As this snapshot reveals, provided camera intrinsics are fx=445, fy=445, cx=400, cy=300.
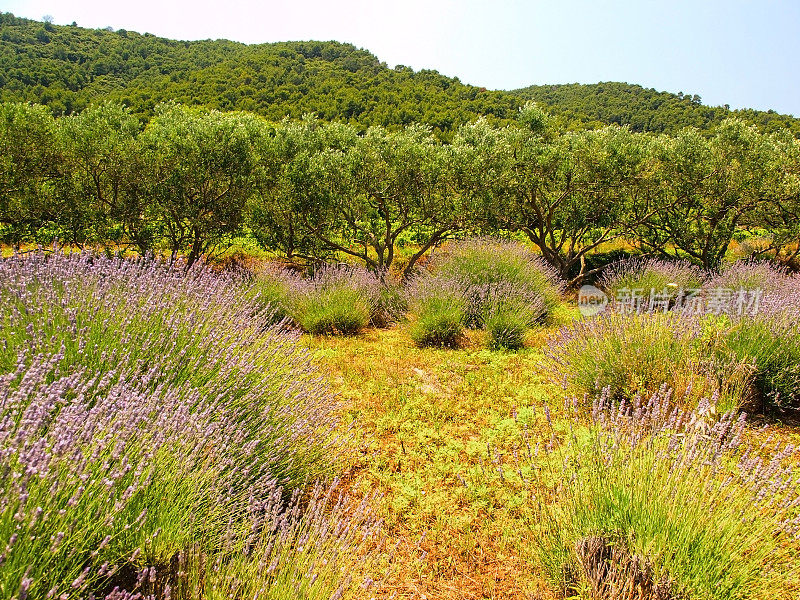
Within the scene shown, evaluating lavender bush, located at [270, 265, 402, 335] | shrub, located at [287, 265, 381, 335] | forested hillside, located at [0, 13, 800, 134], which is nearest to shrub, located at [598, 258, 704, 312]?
lavender bush, located at [270, 265, 402, 335]

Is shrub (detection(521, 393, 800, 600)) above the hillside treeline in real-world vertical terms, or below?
below

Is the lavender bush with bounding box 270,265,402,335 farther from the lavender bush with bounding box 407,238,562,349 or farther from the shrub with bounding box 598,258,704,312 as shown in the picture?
the shrub with bounding box 598,258,704,312

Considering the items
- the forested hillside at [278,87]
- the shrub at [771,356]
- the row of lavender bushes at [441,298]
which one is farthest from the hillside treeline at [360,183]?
the forested hillside at [278,87]

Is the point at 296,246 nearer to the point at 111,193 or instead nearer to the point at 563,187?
the point at 111,193

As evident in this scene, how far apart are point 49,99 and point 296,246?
31846 mm

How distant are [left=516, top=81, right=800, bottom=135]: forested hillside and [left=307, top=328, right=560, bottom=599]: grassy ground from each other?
26.6 meters

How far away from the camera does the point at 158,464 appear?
179 centimetres

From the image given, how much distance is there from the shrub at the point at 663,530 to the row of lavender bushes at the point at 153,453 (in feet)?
3.26

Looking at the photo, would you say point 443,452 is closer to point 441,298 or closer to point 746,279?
point 441,298

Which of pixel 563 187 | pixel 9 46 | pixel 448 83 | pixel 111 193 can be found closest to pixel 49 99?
pixel 9 46

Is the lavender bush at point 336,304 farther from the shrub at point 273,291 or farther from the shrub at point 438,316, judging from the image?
the shrub at point 438,316

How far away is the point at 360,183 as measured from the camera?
35.2 feet

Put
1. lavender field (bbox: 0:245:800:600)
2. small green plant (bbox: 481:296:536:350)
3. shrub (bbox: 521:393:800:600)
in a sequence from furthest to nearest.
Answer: small green plant (bbox: 481:296:536:350)
shrub (bbox: 521:393:800:600)
lavender field (bbox: 0:245:800:600)

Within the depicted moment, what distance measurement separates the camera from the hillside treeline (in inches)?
365
